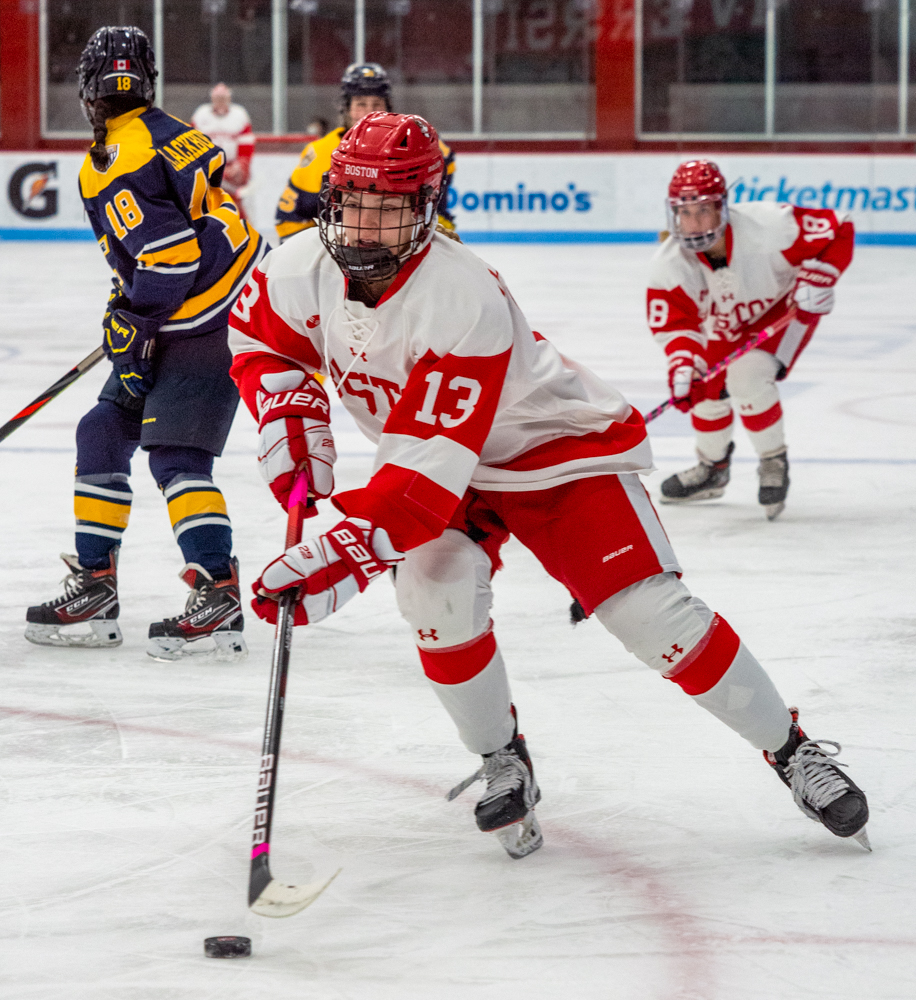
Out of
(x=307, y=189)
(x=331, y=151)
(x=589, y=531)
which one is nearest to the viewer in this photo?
(x=589, y=531)

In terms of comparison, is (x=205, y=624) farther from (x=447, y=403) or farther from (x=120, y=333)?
(x=447, y=403)

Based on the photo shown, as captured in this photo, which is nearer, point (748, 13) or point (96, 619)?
point (96, 619)

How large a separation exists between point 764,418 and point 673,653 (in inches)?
94.0

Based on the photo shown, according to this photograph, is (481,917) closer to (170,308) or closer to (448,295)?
(448,295)

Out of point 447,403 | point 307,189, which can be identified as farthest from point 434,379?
point 307,189

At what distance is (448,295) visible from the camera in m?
1.86

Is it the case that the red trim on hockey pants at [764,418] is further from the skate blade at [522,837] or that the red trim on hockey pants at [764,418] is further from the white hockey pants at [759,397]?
the skate blade at [522,837]

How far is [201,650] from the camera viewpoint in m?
3.02

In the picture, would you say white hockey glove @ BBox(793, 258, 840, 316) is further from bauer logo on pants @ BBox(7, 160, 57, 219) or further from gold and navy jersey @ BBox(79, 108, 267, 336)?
bauer logo on pants @ BBox(7, 160, 57, 219)

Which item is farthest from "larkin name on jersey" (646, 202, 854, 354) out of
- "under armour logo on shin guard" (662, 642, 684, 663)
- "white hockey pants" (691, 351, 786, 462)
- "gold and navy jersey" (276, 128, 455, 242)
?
"under armour logo on shin guard" (662, 642, 684, 663)

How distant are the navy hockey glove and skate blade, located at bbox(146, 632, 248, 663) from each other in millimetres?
503

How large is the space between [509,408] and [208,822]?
76 cm

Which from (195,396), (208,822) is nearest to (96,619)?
(195,396)

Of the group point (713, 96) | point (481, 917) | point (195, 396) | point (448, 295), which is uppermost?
point (713, 96)
